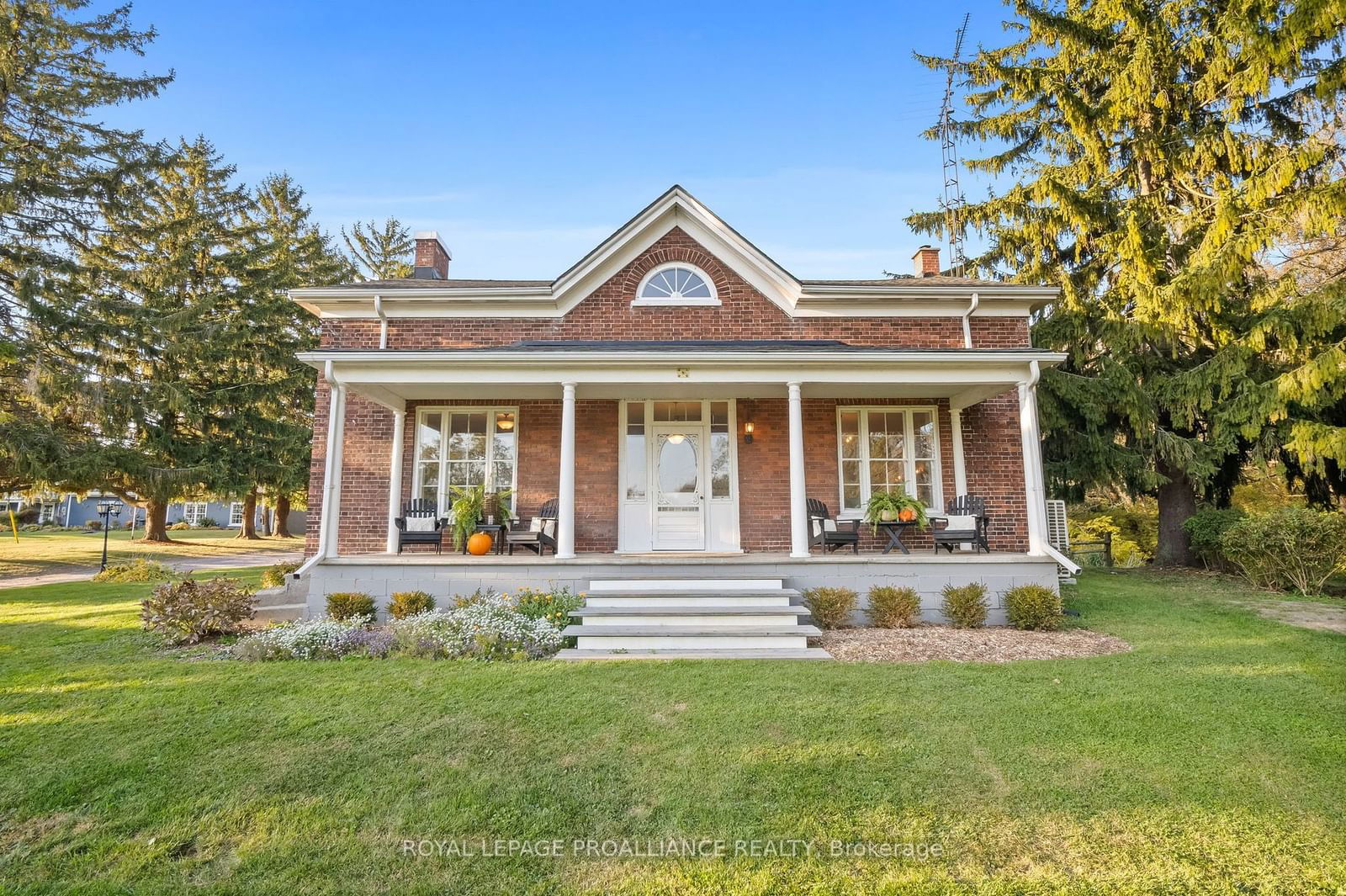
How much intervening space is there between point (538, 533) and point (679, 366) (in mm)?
3081

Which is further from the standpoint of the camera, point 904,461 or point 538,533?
point 904,461

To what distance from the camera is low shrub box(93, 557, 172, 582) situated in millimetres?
12484

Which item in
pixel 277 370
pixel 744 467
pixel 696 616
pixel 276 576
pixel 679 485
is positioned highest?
pixel 277 370

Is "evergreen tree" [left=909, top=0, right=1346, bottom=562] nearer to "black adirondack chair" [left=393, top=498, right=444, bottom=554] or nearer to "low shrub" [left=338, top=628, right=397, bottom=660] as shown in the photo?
"black adirondack chair" [left=393, top=498, right=444, bottom=554]

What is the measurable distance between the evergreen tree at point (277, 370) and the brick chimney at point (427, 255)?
917cm

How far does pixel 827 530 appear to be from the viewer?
8.76 meters

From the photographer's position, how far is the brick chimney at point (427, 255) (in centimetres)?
1184

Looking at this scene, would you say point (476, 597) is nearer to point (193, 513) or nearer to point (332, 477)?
point (332, 477)

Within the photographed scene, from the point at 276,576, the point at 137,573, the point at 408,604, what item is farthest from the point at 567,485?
the point at 137,573

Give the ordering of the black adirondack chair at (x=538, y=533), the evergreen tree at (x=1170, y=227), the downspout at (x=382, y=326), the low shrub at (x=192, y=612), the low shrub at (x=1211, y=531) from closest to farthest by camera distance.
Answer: the low shrub at (x=192, y=612) → the black adirondack chair at (x=538, y=533) → the downspout at (x=382, y=326) → the evergreen tree at (x=1170, y=227) → the low shrub at (x=1211, y=531)

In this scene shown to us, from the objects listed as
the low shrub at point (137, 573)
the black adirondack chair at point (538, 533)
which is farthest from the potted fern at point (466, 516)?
the low shrub at point (137, 573)

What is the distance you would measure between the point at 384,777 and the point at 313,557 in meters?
5.32

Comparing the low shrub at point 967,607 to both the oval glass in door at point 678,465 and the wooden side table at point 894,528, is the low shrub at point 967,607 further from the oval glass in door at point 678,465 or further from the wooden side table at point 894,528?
the oval glass in door at point 678,465

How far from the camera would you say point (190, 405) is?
1675 centimetres
